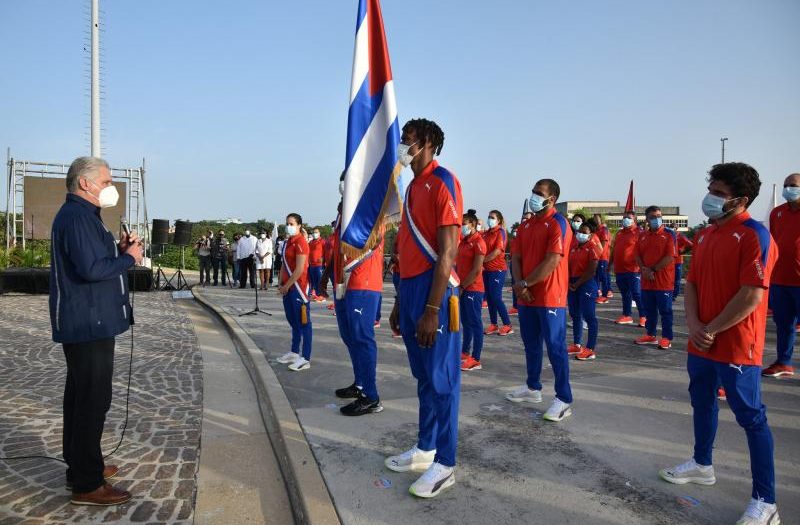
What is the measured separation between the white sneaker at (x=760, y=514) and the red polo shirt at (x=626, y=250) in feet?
23.8

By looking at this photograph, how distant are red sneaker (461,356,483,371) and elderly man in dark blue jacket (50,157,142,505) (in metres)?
3.89

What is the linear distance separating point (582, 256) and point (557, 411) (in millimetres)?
3542

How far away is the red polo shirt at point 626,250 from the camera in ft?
31.1

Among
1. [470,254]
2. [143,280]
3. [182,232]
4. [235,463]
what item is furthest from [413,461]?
[182,232]

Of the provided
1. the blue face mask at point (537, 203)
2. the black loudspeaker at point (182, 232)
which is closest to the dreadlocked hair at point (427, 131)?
the blue face mask at point (537, 203)

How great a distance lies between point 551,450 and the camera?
3688 millimetres

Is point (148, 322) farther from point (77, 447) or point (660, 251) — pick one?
point (660, 251)

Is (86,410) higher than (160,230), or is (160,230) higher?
(160,230)

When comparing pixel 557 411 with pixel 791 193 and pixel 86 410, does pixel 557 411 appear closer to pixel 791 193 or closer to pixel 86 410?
pixel 86 410

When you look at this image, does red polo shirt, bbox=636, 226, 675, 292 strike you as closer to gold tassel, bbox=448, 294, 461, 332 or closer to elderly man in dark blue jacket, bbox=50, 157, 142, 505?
gold tassel, bbox=448, 294, 461, 332

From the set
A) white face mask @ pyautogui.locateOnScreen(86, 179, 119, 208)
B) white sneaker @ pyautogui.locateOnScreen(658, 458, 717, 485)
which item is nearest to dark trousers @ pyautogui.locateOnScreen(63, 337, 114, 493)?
white face mask @ pyautogui.locateOnScreen(86, 179, 119, 208)

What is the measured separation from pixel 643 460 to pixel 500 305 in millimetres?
5100

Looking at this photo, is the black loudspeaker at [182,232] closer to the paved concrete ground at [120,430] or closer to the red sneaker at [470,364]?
the paved concrete ground at [120,430]

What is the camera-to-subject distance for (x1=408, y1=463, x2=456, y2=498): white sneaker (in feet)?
9.81
